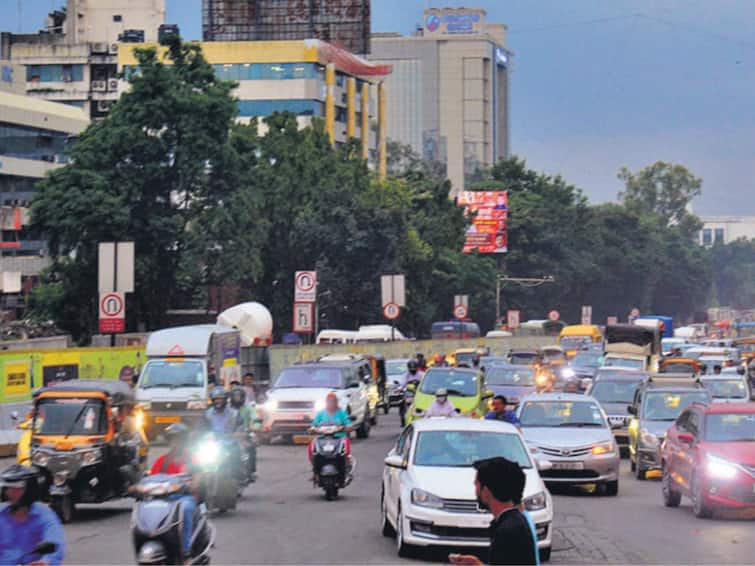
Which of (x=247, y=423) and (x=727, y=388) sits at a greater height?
(x=247, y=423)

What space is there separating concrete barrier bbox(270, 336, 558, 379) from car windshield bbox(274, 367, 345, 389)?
15041mm

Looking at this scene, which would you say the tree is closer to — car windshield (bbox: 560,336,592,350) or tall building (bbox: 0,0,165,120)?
car windshield (bbox: 560,336,592,350)

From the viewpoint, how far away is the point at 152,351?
37000 mm

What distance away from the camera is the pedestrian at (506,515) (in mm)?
7086

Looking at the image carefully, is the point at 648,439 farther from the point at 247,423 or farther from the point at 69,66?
the point at 69,66

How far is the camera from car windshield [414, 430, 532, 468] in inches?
635

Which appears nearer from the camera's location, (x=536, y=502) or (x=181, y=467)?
(x=181, y=467)

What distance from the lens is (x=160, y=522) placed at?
11.5 m

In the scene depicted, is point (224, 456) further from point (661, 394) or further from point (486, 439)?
point (661, 394)

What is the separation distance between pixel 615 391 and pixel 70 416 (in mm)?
16220

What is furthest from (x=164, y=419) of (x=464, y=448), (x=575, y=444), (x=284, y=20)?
(x=284, y=20)

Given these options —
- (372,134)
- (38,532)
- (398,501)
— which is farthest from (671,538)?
(372,134)

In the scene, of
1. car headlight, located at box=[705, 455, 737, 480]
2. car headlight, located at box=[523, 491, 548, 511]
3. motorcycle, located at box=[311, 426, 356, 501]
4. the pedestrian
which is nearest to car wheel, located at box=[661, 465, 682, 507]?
car headlight, located at box=[705, 455, 737, 480]

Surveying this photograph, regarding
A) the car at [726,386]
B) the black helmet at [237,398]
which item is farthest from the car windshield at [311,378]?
the black helmet at [237,398]
